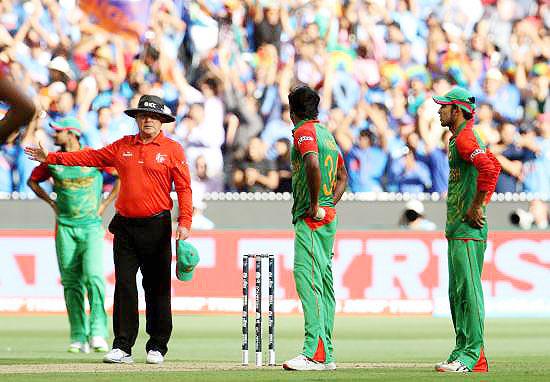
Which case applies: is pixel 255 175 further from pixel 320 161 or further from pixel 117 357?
pixel 320 161

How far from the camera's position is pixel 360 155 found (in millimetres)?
18875

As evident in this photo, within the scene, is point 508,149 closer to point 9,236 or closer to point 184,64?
point 184,64

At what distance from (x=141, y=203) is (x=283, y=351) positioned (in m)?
2.93

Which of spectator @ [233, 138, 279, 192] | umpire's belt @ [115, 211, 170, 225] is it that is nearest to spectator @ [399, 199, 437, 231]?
spectator @ [233, 138, 279, 192]

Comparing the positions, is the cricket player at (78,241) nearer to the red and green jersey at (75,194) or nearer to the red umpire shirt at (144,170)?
the red and green jersey at (75,194)

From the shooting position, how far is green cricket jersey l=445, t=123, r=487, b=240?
9.58 meters

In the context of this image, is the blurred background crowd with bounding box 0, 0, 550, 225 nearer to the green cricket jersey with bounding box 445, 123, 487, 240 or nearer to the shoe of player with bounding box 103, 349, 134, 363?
the shoe of player with bounding box 103, 349, 134, 363

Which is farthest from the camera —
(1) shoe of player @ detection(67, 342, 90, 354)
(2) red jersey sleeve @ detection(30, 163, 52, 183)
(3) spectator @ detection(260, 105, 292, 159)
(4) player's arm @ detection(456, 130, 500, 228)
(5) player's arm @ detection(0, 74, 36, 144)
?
(3) spectator @ detection(260, 105, 292, 159)

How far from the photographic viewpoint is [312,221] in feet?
31.6

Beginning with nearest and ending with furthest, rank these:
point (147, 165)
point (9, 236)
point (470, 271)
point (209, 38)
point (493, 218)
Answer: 1. point (470, 271)
2. point (147, 165)
3. point (9, 236)
4. point (493, 218)
5. point (209, 38)

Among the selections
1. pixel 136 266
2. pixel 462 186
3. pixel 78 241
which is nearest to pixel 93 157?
pixel 136 266

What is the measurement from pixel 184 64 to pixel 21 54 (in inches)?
96.9

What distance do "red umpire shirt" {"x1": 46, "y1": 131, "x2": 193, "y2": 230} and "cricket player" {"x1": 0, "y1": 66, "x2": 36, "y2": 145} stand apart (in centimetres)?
581

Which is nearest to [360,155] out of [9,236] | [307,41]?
[307,41]
